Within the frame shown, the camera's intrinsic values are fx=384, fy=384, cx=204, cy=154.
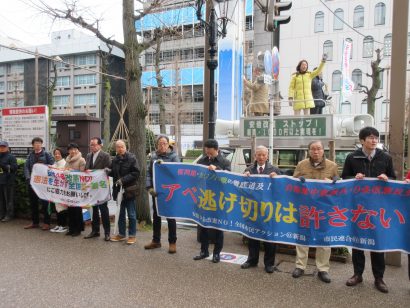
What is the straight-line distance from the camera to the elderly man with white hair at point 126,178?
6.72 metres

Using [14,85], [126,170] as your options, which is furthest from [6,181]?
[14,85]

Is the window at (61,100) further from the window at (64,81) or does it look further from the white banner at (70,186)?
the white banner at (70,186)

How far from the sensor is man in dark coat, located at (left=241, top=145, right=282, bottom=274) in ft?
18.0

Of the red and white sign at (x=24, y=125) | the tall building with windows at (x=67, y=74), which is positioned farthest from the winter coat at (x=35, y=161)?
the tall building with windows at (x=67, y=74)

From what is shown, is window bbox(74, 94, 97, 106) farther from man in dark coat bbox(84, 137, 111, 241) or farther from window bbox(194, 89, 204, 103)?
man in dark coat bbox(84, 137, 111, 241)

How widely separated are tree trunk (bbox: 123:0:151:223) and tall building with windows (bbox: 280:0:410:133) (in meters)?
32.2

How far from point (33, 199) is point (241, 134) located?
4.68m

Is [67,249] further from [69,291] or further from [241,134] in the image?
[241,134]

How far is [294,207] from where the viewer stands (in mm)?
5273

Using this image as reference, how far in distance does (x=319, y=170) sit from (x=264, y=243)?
52.3 inches

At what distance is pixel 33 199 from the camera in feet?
26.7

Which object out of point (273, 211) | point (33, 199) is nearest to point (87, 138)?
point (33, 199)

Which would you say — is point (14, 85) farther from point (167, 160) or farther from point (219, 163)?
point (219, 163)

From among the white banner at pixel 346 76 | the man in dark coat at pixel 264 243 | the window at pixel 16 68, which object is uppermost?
the window at pixel 16 68
